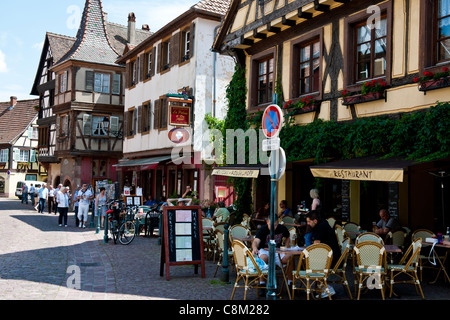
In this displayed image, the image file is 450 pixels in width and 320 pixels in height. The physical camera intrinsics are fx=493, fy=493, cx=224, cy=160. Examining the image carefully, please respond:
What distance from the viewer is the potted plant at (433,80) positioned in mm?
9430

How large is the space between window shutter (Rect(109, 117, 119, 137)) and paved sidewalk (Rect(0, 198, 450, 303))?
62.2 ft

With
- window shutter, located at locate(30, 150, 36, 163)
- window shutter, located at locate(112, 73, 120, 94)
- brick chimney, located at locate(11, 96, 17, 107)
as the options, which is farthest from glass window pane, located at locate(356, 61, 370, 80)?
brick chimney, located at locate(11, 96, 17, 107)

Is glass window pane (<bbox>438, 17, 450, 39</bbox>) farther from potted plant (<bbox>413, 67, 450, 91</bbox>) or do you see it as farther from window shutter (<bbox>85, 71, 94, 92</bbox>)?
window shutter (<bbox>85, 71, 94, 92</bbox>)

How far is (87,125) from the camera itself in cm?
3328

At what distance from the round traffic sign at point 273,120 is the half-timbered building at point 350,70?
8.89 feet

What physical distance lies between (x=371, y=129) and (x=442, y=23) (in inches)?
103

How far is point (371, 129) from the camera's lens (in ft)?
36.5

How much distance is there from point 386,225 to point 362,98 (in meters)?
2.96

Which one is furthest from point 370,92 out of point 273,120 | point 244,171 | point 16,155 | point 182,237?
point 16,155

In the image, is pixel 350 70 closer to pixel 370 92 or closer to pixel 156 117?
pixel 370 92

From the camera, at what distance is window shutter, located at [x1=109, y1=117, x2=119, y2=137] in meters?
33.6

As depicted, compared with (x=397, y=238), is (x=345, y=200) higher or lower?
higher

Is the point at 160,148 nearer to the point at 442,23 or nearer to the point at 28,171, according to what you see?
the point at 442,23
